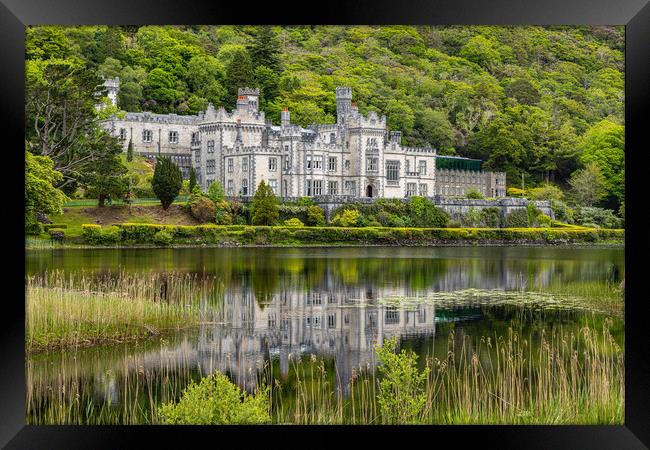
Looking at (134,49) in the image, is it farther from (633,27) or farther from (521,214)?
(633,27)

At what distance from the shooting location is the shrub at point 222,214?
22484mm

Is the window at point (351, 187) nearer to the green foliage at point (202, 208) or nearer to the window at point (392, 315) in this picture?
the green foliage at point (202, 208)

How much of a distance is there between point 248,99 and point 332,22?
2249 centimetres

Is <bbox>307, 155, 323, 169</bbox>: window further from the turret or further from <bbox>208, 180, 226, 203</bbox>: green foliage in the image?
<bbox>208, 180, 226, 203</bbox>: green foliage

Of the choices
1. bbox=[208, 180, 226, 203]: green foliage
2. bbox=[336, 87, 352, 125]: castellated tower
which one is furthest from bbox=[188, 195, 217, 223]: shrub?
bbox=[336, 87, 352, 125]: castellated tower

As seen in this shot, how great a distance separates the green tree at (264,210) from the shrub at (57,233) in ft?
18.5

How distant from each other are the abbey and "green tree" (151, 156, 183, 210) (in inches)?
98.2

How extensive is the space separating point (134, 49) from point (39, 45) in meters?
3.00

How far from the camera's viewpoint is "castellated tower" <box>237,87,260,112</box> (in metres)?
27.5

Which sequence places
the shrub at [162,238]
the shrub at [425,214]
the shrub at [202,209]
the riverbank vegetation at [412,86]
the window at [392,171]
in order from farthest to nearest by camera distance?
the window at [392,171]
the shrub at [425,214]
the riverbank vegetation at [412,86]
the shrub at [202,209]
the shrub at [162,238]

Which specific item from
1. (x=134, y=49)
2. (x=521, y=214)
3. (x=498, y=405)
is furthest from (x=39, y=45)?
(x=498, y=405)

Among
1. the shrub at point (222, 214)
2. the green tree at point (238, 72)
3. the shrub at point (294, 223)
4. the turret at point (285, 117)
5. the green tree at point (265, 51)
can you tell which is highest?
the green tree at point (265, 51)

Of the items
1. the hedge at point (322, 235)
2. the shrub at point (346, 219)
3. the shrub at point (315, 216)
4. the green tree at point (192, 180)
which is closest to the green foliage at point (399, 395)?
the hedge at point (322, 235)

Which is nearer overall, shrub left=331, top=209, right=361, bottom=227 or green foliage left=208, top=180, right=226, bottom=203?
green foliage left=208, top=180, right=226, bottom=203
